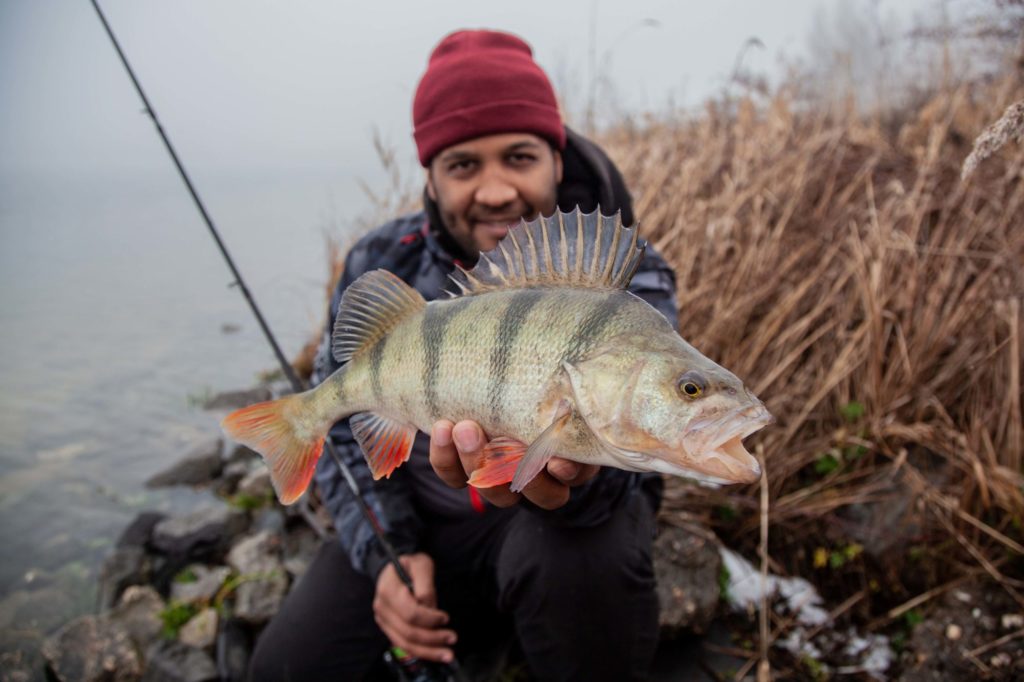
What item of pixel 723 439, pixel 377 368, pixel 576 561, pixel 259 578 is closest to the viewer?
pixel 723 439

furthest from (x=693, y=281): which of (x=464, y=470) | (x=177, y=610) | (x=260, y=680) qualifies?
(x=177, y=610)

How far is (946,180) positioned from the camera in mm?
3770

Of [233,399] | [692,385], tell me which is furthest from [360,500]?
[233,399]

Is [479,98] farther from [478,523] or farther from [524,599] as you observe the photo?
[524,599]

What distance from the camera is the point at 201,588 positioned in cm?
340

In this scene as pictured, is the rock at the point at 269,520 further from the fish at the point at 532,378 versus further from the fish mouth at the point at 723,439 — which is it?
the fish mouth at the point at 723,439

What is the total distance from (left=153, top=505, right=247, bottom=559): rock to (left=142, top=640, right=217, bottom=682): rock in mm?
1137

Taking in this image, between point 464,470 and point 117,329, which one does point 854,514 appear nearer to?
point 464,470

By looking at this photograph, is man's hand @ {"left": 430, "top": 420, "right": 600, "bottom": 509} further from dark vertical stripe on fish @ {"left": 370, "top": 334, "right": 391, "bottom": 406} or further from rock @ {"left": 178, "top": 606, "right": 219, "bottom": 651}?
rock @ {"left": 178, "top": 606, "right": 219, "bottom": 651}

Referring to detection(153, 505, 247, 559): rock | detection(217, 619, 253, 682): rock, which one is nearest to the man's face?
detection(217, 619, 253, 682): rock

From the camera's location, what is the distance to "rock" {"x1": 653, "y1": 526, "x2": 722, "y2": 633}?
2531mm

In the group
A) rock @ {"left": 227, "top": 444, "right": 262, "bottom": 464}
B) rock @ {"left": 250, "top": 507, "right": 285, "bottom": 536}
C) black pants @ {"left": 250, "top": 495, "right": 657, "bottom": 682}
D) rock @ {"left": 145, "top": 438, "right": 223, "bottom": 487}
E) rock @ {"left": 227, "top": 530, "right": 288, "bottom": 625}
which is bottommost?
rock @ {"left": 227, "top": 444, "right": 262, "bottom": 464}

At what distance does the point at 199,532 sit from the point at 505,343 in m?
3.63

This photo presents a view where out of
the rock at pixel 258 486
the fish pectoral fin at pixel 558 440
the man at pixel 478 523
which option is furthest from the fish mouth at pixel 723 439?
the rock at pixel 258 486
